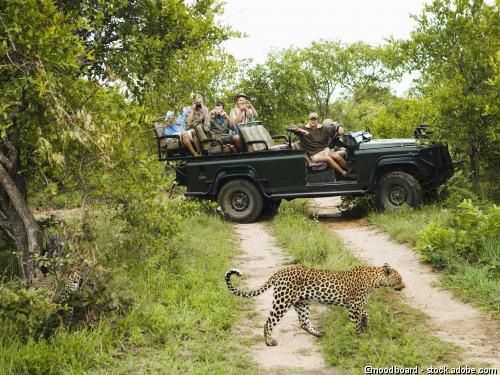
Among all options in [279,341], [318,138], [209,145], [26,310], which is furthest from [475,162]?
[26,310]

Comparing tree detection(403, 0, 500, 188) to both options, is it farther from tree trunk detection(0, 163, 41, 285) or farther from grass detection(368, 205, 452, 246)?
tree trunk detection(0, 163, 41, 285)

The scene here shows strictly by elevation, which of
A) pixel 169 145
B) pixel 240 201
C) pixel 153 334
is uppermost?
pixel 169 145

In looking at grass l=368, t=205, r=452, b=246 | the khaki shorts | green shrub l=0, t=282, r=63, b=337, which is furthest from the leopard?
the khaki shorts

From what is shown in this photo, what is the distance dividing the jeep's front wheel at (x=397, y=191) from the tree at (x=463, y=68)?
3.16 ft

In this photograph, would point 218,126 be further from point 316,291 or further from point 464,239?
point 316,291

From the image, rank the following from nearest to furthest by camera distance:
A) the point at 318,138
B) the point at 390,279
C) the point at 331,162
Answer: the point at 390,279, the point at 331,162, the point at 318,138

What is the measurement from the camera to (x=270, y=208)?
13.9 meters

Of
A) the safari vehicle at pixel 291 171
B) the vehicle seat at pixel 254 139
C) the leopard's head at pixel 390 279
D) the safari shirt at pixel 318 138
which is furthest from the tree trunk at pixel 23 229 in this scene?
the safari shirt at pixel 318 138

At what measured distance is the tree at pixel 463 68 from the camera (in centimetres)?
1134

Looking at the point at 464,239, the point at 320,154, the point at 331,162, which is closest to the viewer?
the point at 464,239

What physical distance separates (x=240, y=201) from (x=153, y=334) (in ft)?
23.7

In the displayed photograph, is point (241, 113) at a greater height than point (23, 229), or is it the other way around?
point (241, 113)

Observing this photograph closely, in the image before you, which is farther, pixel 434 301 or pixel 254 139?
pixel 254 139

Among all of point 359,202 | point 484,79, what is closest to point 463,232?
point 484,79
